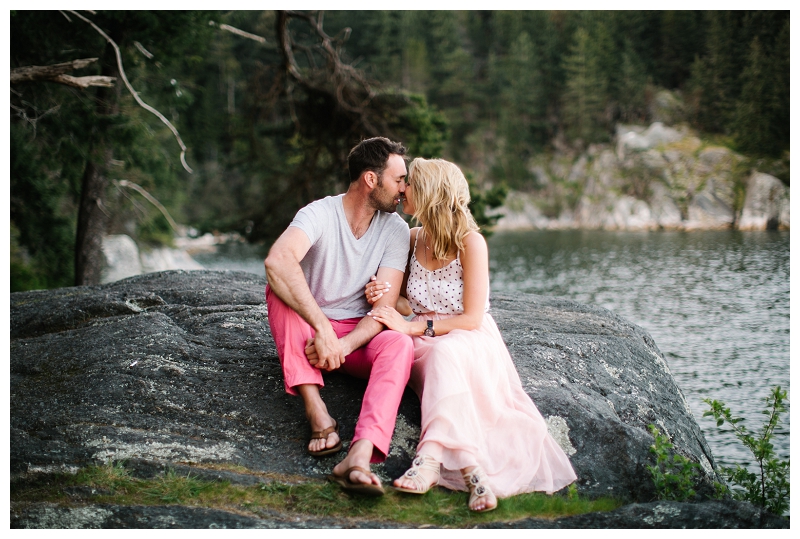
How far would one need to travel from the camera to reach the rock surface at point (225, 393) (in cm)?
414

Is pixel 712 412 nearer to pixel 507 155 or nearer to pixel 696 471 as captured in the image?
pixel 696 471

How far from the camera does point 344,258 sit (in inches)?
181

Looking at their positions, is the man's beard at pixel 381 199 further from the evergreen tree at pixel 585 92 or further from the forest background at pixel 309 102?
the evergreen tree at pixel 585 92

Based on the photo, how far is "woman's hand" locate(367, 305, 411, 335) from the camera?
4293mm

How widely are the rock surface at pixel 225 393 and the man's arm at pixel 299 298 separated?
545 mm

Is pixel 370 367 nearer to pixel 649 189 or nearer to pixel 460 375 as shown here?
pixel 460 375

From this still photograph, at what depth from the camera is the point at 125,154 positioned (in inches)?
489

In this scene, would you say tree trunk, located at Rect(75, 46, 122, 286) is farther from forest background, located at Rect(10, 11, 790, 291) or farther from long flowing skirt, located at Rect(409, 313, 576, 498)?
long flowing skirt, located at Rect(409, 313, 576, 498)

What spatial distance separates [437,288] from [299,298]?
3.13ft

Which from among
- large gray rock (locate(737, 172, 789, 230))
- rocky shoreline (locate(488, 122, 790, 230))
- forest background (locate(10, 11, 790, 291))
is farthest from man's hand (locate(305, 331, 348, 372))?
rocky shoreline (locate(488, 122, 790, 230))

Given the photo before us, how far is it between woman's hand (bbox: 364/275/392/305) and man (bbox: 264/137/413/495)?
0.13 ft

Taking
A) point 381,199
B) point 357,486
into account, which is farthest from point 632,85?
point 357,486

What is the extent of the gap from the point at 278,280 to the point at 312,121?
465 inches
